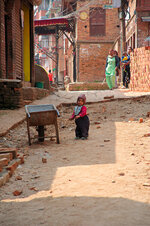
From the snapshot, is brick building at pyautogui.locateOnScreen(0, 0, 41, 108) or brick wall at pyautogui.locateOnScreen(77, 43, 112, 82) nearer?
brick building at pyautogui.locateOnScreen(0, 0, 41, 108)

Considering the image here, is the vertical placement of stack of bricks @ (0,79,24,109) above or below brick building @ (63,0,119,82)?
below

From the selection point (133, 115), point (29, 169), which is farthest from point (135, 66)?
point (29, 169)

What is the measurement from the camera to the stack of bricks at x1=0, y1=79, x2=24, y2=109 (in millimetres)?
→ 9966

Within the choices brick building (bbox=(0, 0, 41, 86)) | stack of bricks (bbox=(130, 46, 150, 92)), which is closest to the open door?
brick building (bbox=(0, 0, 41, 86))

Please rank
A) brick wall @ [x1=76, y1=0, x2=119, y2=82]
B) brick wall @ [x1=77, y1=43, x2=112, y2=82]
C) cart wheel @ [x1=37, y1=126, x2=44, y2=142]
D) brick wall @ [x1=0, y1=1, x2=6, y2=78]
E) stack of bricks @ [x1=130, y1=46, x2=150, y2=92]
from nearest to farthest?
cart wheel @ [x1=37, y1=126, x2=44, y2=142] → brick wall @ [x1=0, y1=1, x2=6, y2=78] → stack of bricks @ [x1=130, y1=46, x2=150, y2=92] → brick wall @ [x1=76, y1=0, x2=119, y2=82] → brick wall @ [x1=77, y1=43, x2=112, y2=82]

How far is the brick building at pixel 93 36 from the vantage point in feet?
90.6

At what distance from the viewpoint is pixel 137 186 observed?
12.0 ft

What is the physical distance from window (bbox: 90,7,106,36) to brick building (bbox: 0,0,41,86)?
13.7 metres

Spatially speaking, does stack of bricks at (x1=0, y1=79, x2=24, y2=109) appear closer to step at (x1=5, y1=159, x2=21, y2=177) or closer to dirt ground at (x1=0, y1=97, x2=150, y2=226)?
dirt ground at (x1=0, y1=97, x2=150, y2=226)

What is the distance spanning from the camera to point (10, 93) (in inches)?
396

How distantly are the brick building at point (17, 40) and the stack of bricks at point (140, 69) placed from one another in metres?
4.03

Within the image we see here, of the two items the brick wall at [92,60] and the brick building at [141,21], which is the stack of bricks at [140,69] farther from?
the brick wall at [92,60]

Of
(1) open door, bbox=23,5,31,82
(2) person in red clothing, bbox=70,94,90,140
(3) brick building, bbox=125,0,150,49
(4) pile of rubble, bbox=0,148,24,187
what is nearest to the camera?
(4) pile of rubble, bbox=0,148,24,187

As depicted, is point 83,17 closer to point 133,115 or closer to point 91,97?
point 91,97
